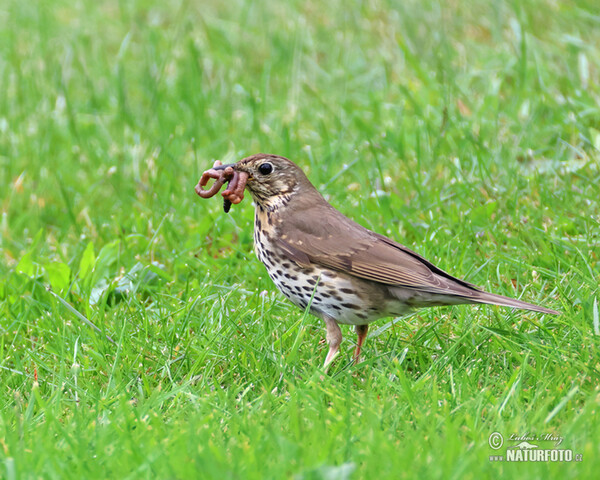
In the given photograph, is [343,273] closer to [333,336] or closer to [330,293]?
[330,293]

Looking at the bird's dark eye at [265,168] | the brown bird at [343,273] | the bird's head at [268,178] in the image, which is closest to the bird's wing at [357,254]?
the brown bird at [343,273]

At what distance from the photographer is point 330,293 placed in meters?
4.37

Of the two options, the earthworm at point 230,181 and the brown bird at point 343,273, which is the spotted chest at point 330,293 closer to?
the brown bird at point 343,273

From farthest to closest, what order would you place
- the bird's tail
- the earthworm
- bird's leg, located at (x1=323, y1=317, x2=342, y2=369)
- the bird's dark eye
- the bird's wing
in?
the bird's dark eye → the earthworm → bird's leg, located at (x1=323, y1=317, x2=342, y2=369) → the bird's wing → the bird's tail

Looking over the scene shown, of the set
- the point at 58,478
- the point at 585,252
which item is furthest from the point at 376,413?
the point at 585,252

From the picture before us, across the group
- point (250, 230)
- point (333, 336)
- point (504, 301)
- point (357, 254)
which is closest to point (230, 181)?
point (357, 254)

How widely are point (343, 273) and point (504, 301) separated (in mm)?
839

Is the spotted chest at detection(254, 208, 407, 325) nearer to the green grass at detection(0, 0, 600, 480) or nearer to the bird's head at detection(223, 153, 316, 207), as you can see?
the green grass at detection(0, 0, 600, 480)

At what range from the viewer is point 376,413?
3.50 m

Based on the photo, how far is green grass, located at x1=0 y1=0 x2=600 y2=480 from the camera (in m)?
3.39

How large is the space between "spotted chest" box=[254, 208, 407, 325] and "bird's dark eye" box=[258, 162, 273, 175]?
1.66ft

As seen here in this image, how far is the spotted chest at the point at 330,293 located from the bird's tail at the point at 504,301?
432mm

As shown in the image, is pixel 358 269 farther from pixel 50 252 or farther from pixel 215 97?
pixel 215 97

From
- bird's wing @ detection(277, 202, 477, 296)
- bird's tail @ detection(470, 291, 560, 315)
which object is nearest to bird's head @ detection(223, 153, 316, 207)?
bird's wing @ detection(277, 202, 477, 296)
